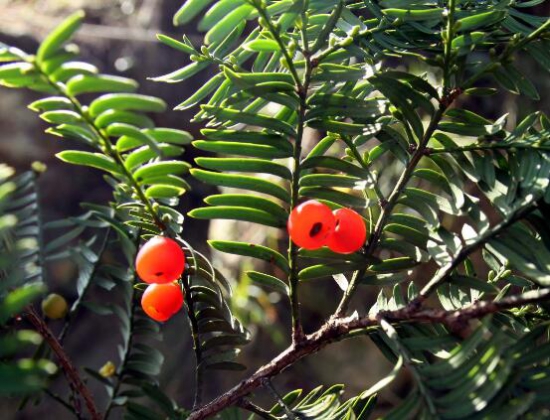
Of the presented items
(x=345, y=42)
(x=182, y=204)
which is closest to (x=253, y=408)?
(x=345, y=42)

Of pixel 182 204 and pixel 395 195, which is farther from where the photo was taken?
pixel 182 204

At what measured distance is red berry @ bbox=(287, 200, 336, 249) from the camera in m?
0.45

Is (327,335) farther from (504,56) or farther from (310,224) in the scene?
(504,56)

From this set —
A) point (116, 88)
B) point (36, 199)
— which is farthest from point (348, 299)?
point (36, 199)

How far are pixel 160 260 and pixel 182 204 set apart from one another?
172cm

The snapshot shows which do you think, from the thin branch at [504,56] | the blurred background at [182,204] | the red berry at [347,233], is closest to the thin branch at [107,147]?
the red berry at [347,233]

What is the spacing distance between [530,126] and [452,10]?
14 centimetres

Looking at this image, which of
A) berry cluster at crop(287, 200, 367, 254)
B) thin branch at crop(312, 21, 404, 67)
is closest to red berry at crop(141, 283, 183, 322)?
berry cluster at crop(287, 200, 367, 254)

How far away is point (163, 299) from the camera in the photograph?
51 cm

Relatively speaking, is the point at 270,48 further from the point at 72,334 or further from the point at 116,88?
the point at 72,334

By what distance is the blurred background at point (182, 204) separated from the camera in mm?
2051

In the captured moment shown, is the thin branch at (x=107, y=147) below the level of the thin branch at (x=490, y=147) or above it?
above

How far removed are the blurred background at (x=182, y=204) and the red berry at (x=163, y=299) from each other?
140 centimetres

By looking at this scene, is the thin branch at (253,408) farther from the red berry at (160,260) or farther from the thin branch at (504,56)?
the thin branch at (504,56)
